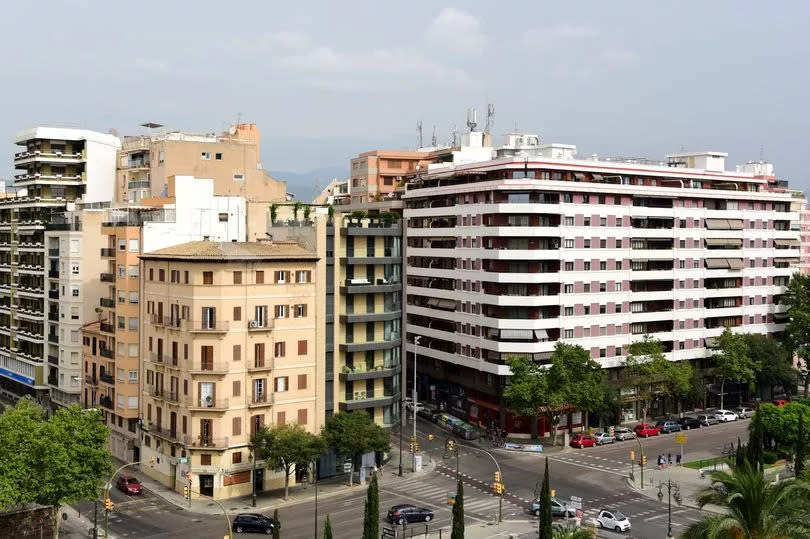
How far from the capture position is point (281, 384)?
8131cm

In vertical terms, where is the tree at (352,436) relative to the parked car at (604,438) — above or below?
above

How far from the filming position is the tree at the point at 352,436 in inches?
3140

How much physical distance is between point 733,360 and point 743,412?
797cm

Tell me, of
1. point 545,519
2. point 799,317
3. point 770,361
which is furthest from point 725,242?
point 545,519

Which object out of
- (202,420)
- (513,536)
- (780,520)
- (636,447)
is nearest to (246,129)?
(202,420)

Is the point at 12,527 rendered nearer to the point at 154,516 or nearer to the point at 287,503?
the point at 154,516

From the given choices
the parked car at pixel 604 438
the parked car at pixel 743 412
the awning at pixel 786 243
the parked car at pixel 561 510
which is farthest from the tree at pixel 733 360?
the parked car at pixel 561 510

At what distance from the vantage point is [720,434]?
104m

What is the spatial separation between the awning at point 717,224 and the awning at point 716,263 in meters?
4.02

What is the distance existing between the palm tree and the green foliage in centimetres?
4192

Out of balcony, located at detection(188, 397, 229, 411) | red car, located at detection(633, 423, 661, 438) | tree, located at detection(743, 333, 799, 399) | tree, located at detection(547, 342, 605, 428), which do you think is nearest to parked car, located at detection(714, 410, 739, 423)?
tree, located at detection(743, 333, 799, 399)

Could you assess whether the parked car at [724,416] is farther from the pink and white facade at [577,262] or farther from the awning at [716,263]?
the awning at [716,263]

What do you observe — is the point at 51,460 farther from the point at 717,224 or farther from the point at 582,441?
the point at 717,224

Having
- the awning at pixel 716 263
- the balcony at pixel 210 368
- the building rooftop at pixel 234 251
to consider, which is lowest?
the balcony at pixel 210 368
